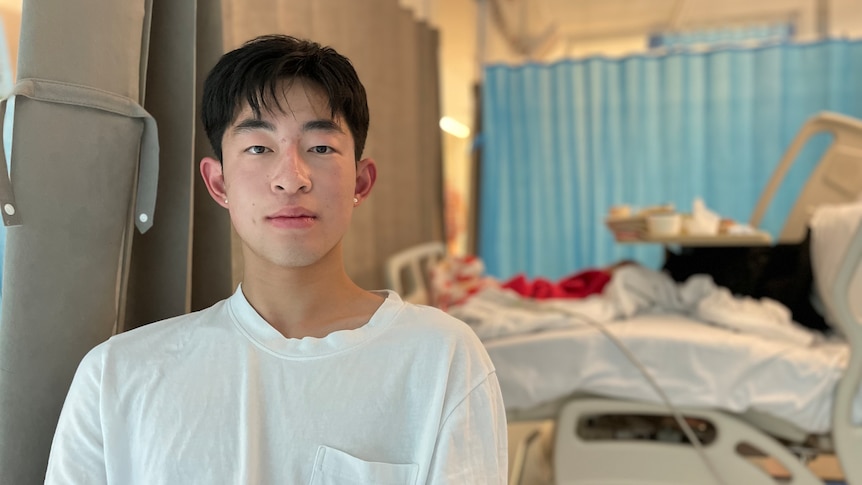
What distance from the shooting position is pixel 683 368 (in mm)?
1604

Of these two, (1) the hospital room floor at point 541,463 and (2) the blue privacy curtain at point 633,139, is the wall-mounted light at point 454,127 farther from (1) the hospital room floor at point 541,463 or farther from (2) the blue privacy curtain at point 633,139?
(1) the hospital room floor at point 541,463

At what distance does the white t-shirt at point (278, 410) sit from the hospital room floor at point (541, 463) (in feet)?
3.09

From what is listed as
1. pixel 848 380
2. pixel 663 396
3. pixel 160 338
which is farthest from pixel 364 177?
pixel 848 380

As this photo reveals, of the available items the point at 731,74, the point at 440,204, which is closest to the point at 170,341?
the point at 440,204

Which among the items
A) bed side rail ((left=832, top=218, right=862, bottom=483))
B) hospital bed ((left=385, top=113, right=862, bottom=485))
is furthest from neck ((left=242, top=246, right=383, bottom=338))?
bed side rail ((left=832, top=218, right=862, bottom=483))

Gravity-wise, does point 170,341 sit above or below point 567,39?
below

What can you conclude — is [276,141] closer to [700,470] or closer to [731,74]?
[700,470]

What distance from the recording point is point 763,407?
1549 millimetres

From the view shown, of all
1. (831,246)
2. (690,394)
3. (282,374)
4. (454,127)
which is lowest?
(690,394)

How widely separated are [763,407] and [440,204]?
67.0 inches

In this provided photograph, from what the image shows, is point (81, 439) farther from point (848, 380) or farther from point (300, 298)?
point (848, 380)

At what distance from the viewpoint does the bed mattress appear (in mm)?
1531

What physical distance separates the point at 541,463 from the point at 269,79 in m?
1.59

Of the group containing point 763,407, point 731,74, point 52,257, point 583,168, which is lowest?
point 763,407
